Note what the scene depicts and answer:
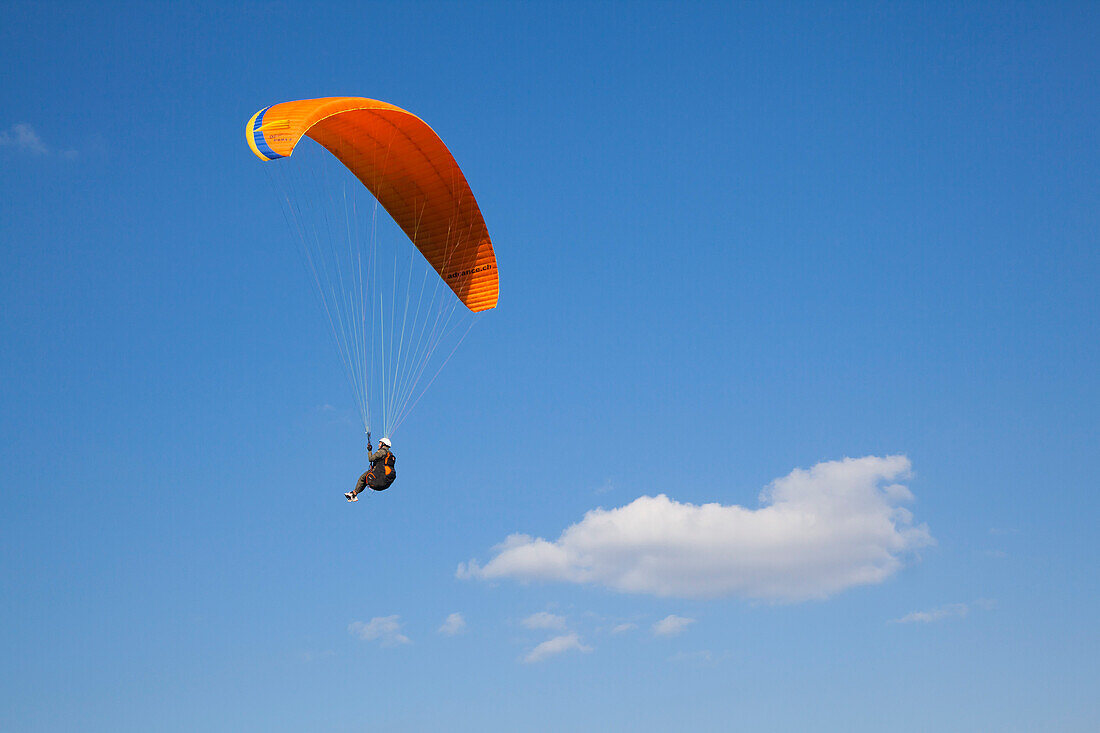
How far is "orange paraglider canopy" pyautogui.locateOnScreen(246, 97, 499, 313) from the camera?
25406 mm

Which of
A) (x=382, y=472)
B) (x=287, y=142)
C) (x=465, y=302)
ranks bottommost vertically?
(x=382, y=472)

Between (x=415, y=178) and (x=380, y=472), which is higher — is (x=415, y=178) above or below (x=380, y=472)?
above

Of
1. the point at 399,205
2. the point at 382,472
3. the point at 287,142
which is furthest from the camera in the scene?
the point at 399,205

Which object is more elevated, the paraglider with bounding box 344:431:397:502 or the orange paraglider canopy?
the orange paraglider canopy

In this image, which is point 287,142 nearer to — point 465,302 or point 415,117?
point 415,117

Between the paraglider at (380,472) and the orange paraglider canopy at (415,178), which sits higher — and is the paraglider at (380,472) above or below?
below

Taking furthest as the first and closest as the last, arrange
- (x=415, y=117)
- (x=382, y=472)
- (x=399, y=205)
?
(x=399, y=205) → (x=415, y=117) → (x=382, y=472)

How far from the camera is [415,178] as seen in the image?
28547mm

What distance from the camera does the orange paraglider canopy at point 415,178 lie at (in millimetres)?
25406

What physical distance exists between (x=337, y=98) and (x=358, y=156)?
335 centimetres

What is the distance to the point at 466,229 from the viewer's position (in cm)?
2959

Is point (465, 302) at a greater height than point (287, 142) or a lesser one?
greater

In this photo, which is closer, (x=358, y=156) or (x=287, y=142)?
(x=287, y=142)

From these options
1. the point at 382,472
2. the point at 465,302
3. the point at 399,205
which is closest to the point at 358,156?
the point at 399,205
